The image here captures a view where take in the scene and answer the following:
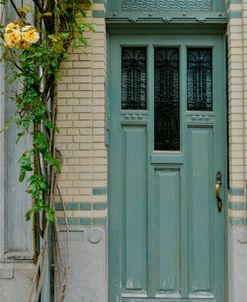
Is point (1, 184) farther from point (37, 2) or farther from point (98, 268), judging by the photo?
point (37, 2)

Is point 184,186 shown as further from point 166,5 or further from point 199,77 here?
point 166,5

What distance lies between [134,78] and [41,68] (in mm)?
977

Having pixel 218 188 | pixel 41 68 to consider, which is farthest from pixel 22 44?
pixel 218 188

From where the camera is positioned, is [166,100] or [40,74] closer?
[40,74]

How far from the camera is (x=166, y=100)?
4699 millimetres

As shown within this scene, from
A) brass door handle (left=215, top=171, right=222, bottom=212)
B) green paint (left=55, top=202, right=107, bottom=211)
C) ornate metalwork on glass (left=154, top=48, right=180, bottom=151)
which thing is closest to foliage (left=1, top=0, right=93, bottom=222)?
green paint (left=55, top=202, right=107, bottom=211)

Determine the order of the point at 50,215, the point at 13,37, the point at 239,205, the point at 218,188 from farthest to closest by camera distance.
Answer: the point at 218,188
the point at 239,205
the point at 50,215
the point at 13,37

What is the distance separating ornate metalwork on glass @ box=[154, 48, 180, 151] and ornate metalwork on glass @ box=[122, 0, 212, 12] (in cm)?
39

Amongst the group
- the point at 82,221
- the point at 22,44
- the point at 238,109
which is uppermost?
the point at 22,44

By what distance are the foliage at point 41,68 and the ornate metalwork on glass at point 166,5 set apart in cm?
50

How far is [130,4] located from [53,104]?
1.26 metres

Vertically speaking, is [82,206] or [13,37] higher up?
[13,37]

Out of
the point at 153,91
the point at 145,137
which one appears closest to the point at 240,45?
the point at 153,91

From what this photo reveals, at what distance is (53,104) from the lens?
422cm
